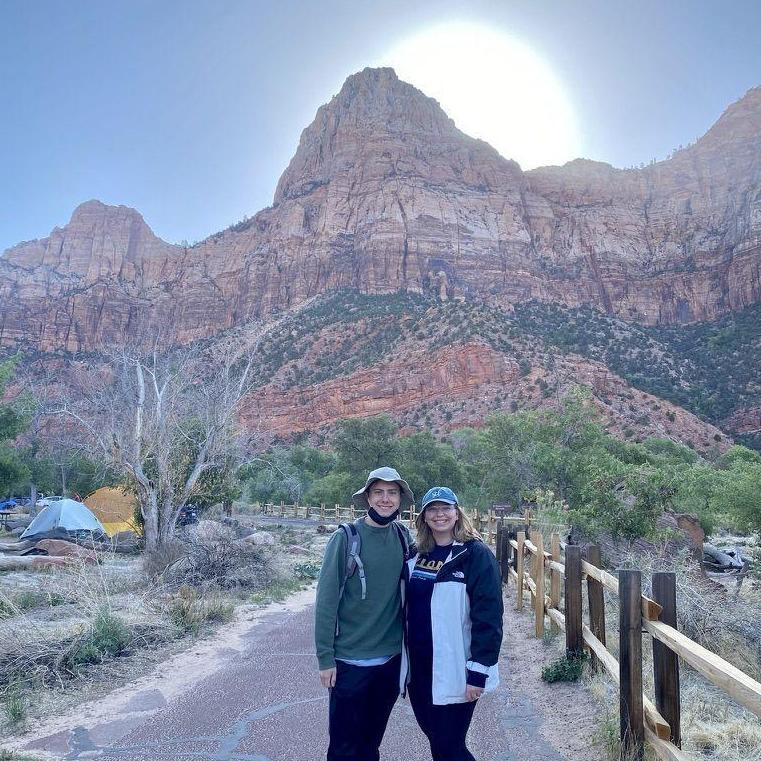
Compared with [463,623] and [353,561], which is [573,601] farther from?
[353,561]

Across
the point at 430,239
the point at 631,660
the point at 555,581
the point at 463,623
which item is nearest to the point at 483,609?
the point at 463,623

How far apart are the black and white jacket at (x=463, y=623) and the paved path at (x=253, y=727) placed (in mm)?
1711

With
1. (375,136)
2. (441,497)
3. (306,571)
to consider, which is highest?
(375,136)

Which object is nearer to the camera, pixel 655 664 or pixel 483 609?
pixel 483 609

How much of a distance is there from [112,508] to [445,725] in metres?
23.5

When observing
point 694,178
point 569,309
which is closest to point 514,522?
point 569,309

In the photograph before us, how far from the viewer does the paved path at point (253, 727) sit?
161 inches

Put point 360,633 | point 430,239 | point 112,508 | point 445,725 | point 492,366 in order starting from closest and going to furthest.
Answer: point 445,725
point 360,633
point 112,508
point 492,366
point 430,239

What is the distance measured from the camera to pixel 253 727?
4.57 meters

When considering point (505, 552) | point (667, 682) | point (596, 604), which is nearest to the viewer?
point (667, 682)

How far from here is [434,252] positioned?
83938 millimetres

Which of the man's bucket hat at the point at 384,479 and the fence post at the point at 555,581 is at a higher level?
the man's bucket hat at the point at 384,479

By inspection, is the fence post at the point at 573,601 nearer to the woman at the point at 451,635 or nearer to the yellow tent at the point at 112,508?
the woman at the point at 451,635

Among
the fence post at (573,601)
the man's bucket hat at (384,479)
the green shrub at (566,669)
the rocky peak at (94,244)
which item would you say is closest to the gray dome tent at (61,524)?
the green shrub at (566,669)
